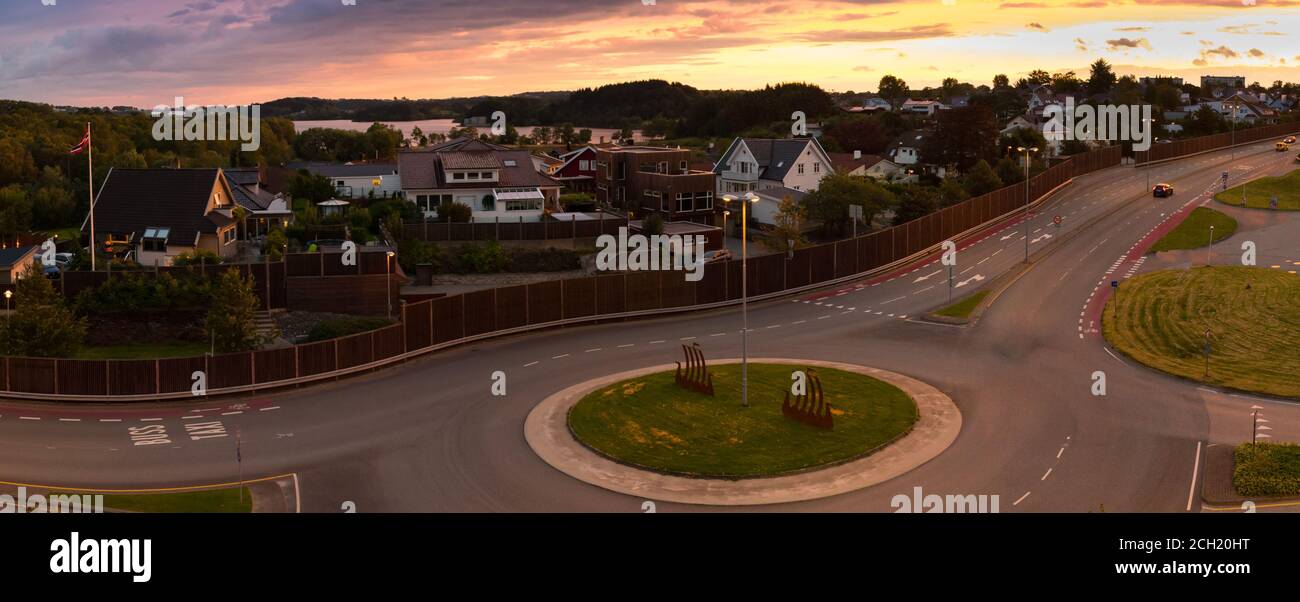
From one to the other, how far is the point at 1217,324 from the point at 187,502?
4045cm

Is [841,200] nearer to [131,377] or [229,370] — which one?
[229,370]

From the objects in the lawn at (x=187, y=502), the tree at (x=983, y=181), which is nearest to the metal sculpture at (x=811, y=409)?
the lawn at (x=187, y=502)

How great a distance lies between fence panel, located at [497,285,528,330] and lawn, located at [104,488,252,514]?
58.0 ft

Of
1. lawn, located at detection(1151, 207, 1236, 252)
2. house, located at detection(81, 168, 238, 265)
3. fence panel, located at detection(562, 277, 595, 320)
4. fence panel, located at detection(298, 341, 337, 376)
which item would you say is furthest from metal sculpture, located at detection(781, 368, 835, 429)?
house, located at detection(81, 168, 238, 265)

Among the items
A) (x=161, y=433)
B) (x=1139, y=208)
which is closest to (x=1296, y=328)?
(x=1139, y=208)

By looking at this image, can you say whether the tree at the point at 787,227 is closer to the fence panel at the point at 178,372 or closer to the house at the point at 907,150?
the fence panel at the point at 178,372

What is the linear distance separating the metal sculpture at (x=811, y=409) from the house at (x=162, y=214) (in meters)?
37.0

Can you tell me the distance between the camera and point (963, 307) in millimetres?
48406

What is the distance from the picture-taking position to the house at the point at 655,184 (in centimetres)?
7669

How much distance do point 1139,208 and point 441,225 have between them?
49.6m

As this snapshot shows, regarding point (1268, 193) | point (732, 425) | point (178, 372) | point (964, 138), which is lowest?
point (732, 425)

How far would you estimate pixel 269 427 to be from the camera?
32188 mm

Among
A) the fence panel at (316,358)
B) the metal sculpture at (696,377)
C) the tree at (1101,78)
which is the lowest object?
the metal sculpture at (696,377)

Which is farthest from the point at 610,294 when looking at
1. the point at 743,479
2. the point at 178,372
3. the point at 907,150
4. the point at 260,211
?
the point at 907,150
